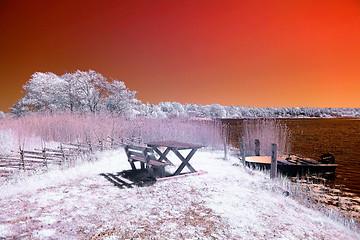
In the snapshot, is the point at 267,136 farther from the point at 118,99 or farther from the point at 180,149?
the point at 118,99

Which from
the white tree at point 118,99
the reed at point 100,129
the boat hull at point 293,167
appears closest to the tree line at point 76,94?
the white tree at point 118,99

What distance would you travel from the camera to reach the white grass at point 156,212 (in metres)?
3.43

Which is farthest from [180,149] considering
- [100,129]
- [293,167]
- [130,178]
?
[100,129]

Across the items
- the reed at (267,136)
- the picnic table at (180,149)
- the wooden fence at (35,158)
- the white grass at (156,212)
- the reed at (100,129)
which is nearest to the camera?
the white grass at (156,212)

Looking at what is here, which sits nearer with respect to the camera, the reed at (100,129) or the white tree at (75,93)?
the reed at (100,129)

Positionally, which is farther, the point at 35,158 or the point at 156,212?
the point at 35,158

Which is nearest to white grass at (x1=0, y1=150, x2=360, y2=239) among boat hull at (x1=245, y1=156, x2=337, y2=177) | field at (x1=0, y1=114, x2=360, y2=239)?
field at (x1=0, y1=114, x2=360, y2=239)

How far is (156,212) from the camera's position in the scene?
416 cm

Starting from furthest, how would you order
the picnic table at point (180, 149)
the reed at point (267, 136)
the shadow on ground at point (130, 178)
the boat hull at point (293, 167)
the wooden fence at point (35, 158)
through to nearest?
the reed at point (267, 136), the boat hull at point (293, 167), the wooden fence at point (35, 158), the picnic table at point (180, 149), the shadow on ground at point (130, 178)

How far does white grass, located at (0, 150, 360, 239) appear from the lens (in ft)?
11.2

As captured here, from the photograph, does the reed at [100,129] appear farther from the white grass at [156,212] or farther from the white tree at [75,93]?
the white tree at [75,93]

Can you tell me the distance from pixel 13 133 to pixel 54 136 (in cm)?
208

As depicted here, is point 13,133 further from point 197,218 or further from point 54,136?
point 197,218

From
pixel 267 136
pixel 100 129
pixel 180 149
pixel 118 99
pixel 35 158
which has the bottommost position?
pixel 35 158
